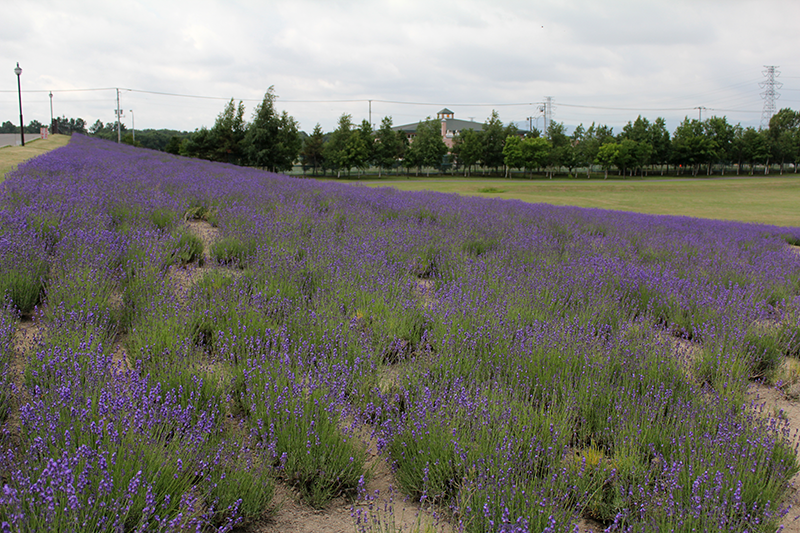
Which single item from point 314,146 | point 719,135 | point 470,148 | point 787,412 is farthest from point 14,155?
point 719,135

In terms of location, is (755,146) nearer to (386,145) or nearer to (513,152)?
(513,152)

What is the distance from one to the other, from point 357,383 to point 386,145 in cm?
6502

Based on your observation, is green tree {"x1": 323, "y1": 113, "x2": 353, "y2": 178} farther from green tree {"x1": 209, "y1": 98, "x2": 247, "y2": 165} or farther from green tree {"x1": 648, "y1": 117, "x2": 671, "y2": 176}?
green tree {"x1": 648, "y1": 117, "x2": 671, "y2": 176}

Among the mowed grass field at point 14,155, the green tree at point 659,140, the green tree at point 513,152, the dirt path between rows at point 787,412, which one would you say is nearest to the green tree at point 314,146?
the green tree at point 513,152

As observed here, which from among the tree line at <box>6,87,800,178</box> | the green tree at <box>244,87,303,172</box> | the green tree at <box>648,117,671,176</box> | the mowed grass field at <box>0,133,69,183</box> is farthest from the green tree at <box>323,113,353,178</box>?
the green tree at <box>648,117,671,176</box>

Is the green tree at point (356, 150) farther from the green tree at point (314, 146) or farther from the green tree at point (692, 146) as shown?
the green tree at point (692, 146)

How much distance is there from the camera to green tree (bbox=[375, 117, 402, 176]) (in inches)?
2534

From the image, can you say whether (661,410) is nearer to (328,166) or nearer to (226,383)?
(226,383)

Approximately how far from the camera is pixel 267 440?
2371 millimetres

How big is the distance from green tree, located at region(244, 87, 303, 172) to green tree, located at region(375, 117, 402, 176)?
15489 millimetres

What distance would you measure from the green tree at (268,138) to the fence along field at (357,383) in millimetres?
46154

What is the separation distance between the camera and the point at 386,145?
2574 inches

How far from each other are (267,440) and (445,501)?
0.92 metres

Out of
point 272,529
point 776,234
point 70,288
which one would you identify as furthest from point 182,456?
point 776,234
